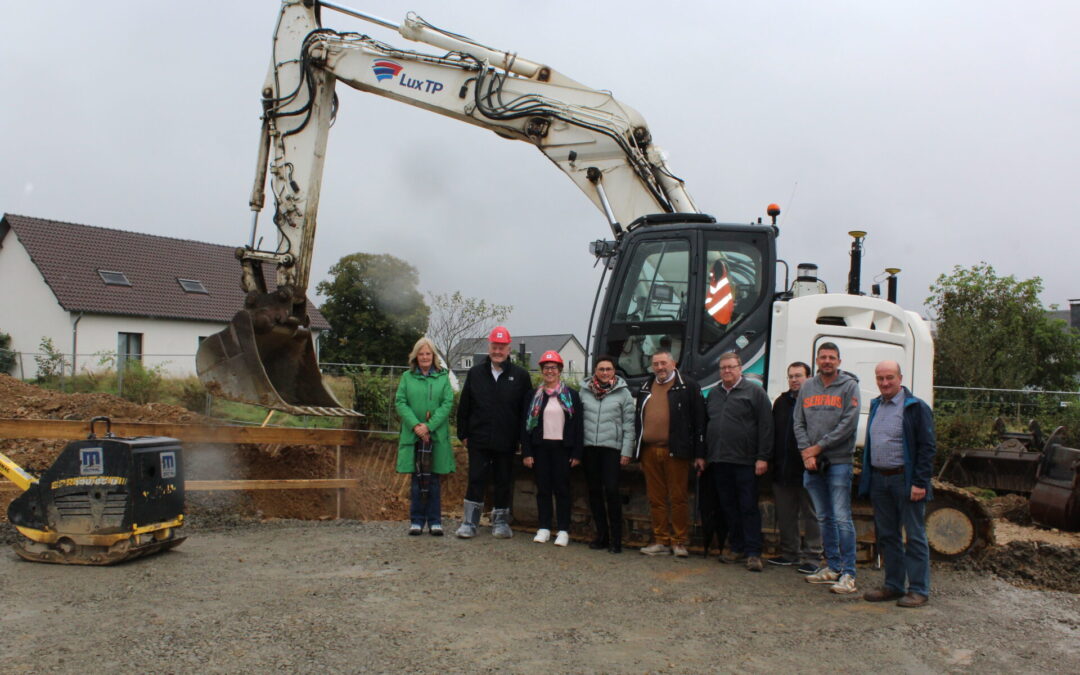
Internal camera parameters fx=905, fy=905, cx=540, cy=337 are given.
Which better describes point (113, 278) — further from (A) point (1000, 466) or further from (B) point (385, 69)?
(A) point (1000, 466)

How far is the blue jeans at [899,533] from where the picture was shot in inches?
234

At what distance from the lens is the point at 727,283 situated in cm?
760

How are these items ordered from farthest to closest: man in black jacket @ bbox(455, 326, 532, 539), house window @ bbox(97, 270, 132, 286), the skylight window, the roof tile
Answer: the skylight window, house window @ bbox(97, 270, 132, 286), the roof tile, man in black jacket @ bbox(455, 326, 532, 539)

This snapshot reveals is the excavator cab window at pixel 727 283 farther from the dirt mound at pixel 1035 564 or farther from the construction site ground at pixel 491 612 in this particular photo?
the dirt mound at pixel 1035 564

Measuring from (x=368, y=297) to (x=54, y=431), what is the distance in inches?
1270

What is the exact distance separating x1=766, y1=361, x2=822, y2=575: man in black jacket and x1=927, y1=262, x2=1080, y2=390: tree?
1516 cm

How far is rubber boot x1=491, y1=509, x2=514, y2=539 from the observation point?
7988mm

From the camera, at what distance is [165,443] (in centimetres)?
686

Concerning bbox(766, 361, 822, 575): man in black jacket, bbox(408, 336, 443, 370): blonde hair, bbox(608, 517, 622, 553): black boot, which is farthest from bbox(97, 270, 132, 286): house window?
bbox(766, 361, 822, 575): man in black jacket

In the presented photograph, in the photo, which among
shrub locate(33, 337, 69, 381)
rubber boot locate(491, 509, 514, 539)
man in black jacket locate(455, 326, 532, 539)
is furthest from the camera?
shrub locate(33, 337, 69, 381)

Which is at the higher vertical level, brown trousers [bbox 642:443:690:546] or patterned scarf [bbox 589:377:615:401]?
patterned scarf [bbox 589:377:615:401]

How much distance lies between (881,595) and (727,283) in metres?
2.76

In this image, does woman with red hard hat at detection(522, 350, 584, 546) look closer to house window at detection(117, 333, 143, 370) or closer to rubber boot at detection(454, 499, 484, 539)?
rubber boot at detection(454, 499, 484, 539)

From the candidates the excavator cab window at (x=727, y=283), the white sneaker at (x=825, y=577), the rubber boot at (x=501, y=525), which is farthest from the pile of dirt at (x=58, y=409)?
the white sneaker at (x=825, y=577)
